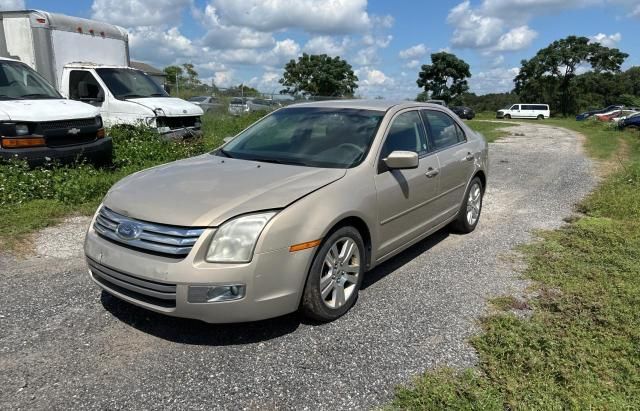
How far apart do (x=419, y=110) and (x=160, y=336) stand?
10.7ft

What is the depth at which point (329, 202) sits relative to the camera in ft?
11.3

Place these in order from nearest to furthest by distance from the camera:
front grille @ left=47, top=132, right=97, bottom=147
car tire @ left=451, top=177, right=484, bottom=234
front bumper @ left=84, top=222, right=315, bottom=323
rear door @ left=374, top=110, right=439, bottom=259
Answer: front bumper @ left=84, top=222, right=315, bottom=323
rear door @ left=374, top=110, right=439, bottom=259
car tire @ left=451, top=177, right=484, bottom=234
front grille @ left=47, top=132, right=97, bottom=147

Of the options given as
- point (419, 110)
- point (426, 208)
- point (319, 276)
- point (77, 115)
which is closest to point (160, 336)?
point (319, 276)

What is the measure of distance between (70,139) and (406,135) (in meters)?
5.54

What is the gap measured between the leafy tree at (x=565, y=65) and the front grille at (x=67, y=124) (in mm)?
67271

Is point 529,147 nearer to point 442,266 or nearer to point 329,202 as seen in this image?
point 442,266

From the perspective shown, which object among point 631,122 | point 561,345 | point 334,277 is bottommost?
point 561,345

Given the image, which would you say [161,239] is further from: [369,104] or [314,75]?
[314,75]

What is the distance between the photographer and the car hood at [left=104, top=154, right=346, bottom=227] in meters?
3.12

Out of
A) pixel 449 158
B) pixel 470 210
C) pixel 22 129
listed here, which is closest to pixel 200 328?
pixel 449 158

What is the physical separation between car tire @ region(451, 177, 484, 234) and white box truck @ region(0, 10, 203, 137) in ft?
21.0

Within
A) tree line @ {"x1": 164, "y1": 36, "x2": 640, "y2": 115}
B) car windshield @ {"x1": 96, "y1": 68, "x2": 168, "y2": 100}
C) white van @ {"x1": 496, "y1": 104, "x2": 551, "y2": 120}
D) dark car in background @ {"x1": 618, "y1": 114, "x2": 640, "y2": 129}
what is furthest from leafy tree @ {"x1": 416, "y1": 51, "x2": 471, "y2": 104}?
car windshield @ {"x1": 96, "y1": 68, "x2": 168, "y2": 100}

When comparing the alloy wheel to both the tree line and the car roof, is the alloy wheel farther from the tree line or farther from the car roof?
the tree line

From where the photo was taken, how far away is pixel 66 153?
746 centimetres
